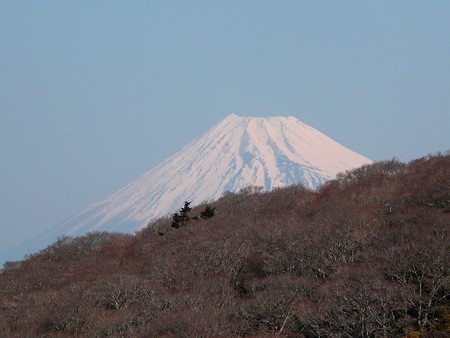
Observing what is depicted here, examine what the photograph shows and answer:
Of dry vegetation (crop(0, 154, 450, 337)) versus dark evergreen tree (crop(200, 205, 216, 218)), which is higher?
dark evergreen tree (crop(200, 205, 216, 218))

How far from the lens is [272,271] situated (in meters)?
31.7

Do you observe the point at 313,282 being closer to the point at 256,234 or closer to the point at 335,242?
the point at 335,242

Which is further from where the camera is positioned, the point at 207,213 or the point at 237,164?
the point at 237,164

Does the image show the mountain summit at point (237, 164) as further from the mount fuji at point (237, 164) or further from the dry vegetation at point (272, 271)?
the dry vegetation at point (272, 271)

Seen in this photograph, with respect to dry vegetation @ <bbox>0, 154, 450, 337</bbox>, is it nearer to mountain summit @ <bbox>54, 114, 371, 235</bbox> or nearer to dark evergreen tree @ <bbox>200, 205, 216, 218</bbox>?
dark evergreen tree @ <bbox>200, 205, 216, 218</bbox>

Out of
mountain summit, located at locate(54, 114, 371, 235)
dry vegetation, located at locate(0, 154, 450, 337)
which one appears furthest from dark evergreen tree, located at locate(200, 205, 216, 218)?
mountain summit, located at locate(54, 114, 371, 235)

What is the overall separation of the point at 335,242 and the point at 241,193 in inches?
822

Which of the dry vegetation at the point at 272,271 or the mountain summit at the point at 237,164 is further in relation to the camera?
the mountain summit at the point at 237,164

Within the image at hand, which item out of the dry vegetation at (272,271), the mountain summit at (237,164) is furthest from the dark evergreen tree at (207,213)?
the mountain summit at (237,164)

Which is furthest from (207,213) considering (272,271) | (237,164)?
(237,164)

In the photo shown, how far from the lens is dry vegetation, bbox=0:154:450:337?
23484 mm

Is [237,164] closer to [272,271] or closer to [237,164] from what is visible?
[237,164]

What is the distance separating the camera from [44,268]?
42188 mm

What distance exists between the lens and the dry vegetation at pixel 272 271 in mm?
23484
